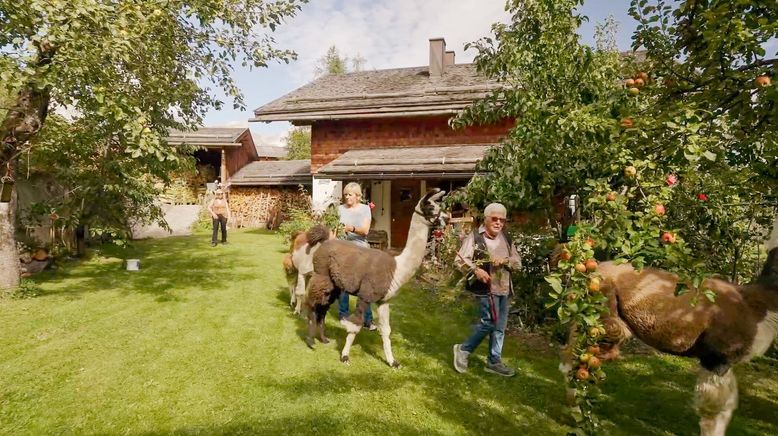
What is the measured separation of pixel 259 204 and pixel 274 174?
6.48 feet

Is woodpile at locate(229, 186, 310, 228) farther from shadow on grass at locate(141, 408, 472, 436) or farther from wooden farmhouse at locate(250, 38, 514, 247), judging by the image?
shadow on grass at locate(141, 408, 472, 436)

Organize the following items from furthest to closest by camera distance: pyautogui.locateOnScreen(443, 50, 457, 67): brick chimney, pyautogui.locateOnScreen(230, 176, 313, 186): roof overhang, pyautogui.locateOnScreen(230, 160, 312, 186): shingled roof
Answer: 1. pyautogui.locateOnScreen(230, 160, 312, 186): shingled roof
2. pyautogui.locateOnScreen(230, 176, 313, 186): roof overhang
3. pyautogui.locateOnScreen(443, 50, 457, 67): brick chimney

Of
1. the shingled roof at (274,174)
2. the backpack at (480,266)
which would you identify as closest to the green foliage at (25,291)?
the backpack at (480,266)

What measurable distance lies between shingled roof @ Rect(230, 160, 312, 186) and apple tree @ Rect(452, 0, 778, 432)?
1664cm

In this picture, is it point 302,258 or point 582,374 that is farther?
point 302,258

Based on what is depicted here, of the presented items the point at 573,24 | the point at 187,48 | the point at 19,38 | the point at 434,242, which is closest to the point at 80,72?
the point at 19,38

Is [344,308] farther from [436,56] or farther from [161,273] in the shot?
[436,56]

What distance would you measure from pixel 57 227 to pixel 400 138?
36.2 ft

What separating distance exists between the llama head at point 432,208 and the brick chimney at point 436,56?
13.9 meters

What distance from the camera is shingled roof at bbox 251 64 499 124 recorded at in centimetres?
1420

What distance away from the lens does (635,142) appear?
332 centimetres

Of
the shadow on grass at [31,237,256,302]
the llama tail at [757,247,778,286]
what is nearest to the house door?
the shadow on grass at [31,237,256,302]

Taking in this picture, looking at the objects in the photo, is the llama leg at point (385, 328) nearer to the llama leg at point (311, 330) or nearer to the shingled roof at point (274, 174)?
the llama leg at point (311, 330)

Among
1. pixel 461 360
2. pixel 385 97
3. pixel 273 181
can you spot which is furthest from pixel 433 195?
pixel 273 181
